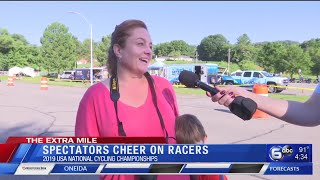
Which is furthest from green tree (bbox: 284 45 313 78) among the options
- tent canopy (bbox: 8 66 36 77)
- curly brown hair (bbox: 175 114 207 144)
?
curly brown hair (bbox: 175 114 207 144)

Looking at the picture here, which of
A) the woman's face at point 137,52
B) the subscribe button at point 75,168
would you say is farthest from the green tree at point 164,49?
the subscribe button at point 75,168

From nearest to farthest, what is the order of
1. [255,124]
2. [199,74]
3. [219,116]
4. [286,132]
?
1. [199,74]
2. [286,132]
3. [255,124]
4. [219,116]

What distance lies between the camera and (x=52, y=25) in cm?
7569

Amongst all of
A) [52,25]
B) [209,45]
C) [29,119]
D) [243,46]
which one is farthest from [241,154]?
[209,45]

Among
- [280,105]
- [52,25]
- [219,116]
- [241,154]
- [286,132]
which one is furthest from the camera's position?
[52,25]

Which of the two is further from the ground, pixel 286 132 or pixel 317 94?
pixel 317 94

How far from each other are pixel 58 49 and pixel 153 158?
74059 millimetres

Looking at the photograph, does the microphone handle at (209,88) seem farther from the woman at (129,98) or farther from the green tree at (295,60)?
the green tree at (295,60)

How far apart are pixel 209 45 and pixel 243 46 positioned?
3492cm

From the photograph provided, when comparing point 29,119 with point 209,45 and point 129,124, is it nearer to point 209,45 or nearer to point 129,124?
point 129,124

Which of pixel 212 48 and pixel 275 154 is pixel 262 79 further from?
pixel 212 48

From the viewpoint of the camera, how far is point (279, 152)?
1.73 metres

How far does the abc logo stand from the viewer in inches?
67.9

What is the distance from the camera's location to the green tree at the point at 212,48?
494 ft
